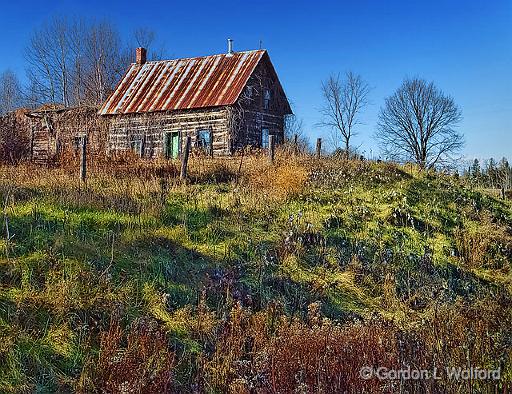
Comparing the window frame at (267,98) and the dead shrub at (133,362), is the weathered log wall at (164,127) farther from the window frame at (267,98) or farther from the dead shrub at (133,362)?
the dead shrub at (133,362)

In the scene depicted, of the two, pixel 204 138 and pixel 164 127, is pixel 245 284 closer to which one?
pixel 204 138

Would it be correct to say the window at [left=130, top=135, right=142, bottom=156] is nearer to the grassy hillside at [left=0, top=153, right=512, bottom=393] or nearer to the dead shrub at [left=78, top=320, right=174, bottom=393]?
the grassy hillside at [left=0, top=153, right=512, bottom=393]

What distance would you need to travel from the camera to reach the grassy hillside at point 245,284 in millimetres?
4695

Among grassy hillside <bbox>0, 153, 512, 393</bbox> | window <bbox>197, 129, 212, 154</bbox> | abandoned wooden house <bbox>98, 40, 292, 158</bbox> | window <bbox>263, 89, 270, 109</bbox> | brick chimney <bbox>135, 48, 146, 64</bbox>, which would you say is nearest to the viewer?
grassy hillside <bbox>0, 153, 512, 393</bbox>

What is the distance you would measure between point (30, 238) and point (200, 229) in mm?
3141

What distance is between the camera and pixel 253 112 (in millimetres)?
25625

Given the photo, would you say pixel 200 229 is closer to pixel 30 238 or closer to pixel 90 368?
pixel 30 238

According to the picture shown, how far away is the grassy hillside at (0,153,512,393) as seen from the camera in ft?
15.4

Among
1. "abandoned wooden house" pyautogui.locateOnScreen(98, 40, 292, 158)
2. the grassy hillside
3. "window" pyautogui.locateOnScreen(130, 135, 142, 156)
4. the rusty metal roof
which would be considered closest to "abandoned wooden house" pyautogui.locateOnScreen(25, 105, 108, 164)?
"abandoned wooden house" pyautogui.locateOnScreen(98, 40, 292, 158)

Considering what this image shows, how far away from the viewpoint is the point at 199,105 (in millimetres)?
24156

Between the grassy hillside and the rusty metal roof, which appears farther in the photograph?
the rusty metal roof

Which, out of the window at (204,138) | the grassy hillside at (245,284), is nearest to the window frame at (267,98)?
the window at (204,138)

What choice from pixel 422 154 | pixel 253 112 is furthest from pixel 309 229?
pixel 422 154

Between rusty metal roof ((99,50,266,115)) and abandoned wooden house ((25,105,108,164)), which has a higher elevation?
rusty metal roof ((99,50,266,115))
